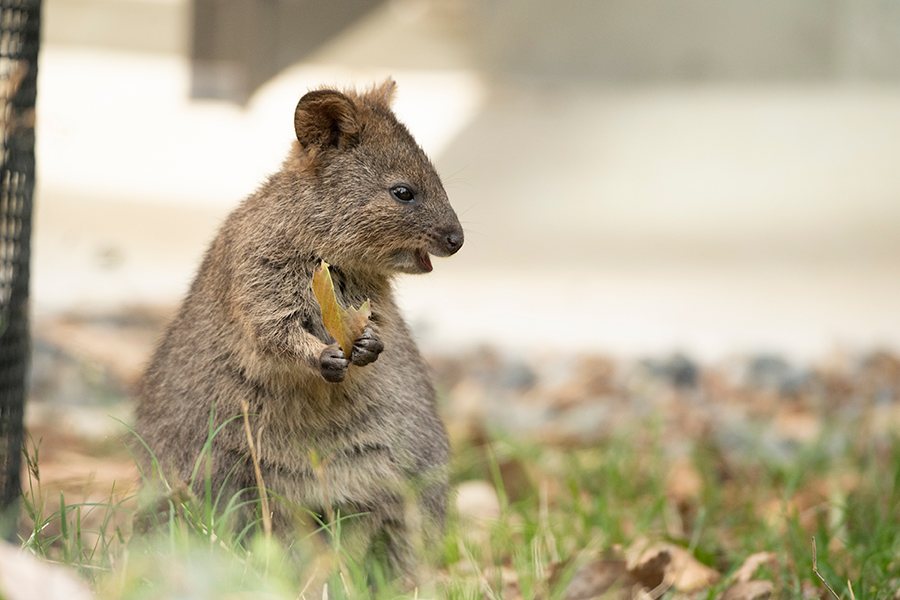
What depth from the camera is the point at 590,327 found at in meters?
6.80

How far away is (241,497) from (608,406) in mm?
3583

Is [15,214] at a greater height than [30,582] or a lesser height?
greater

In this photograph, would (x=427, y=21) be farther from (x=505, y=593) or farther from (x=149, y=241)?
(x=505, y=593)

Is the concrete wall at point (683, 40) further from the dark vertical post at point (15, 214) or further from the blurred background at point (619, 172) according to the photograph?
the dark vertical post at point (15, 214)

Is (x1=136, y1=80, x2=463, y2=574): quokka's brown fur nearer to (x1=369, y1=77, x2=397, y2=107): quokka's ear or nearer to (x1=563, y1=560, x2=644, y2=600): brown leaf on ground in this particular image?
(x1=369, y1=77, x2=397, y2=107): quokka's ear

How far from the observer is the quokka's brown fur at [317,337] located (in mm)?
2625

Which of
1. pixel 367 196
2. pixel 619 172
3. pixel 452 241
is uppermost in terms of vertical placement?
pixel 619 172

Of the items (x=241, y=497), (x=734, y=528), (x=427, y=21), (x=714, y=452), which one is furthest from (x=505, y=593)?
(x=427, y=21)

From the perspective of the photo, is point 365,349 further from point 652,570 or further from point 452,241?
point 652,570

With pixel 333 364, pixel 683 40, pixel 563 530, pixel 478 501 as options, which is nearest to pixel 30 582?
pixel 333 364

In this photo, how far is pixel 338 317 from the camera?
242 centimetres

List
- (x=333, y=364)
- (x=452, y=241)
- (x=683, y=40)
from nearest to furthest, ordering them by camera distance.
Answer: (x=333, y=364) → (x=452, y=241) → (x=683, y=40)

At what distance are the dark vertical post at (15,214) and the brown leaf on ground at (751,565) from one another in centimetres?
257

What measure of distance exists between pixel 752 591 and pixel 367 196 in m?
1.70
